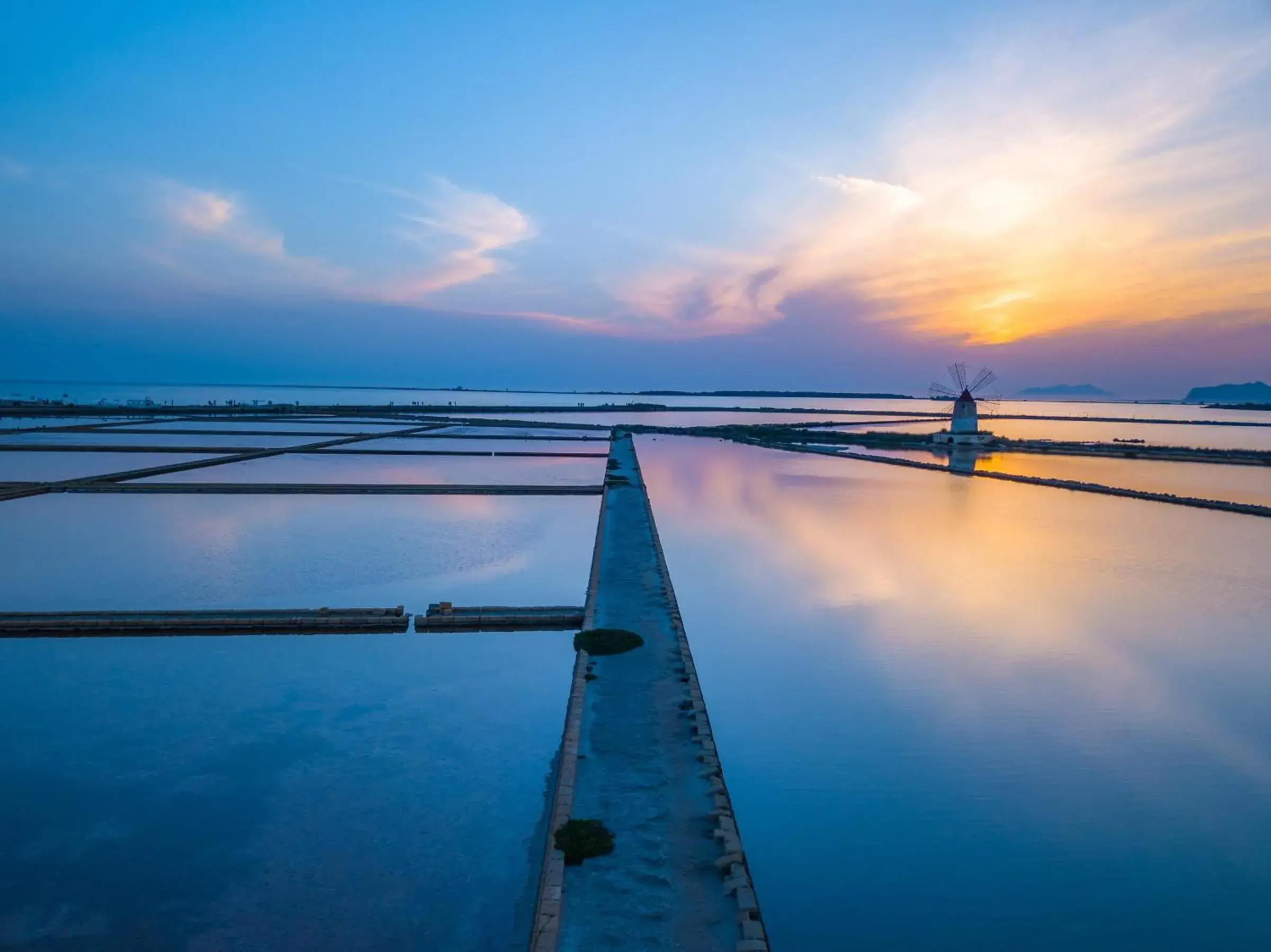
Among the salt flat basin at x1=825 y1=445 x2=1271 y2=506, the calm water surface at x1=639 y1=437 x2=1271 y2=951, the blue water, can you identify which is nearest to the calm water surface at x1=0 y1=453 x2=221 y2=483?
the blue water

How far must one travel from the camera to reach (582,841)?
4.40 metres

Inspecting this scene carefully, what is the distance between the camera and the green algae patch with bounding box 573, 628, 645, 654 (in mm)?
7711

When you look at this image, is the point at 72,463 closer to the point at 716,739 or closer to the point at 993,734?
the point at 716,739

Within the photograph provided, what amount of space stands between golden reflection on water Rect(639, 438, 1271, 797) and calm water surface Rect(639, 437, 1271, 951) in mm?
51

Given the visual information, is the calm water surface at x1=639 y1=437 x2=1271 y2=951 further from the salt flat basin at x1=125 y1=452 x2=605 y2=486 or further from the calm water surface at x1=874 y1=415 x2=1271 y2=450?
the calm water surface at x1=874 y1=415 x2=1271 y2=450

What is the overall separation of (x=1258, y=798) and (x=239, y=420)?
52892mm

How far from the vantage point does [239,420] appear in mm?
47688

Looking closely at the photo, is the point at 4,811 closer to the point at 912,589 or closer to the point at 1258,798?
the point at 1258,798

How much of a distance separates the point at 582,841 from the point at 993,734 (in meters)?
4.37

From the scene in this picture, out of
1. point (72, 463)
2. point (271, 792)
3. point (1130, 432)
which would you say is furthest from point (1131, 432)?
point (72, 463)

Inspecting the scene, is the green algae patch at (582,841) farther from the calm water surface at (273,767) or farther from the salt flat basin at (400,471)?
the salt flat basin at (400,471)

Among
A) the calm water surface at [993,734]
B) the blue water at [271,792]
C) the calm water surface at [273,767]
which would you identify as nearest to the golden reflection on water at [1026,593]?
the calm water surface at [993,734]

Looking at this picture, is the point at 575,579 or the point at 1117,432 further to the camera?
the point at 1117,432

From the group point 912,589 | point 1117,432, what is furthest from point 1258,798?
point 1117,432
